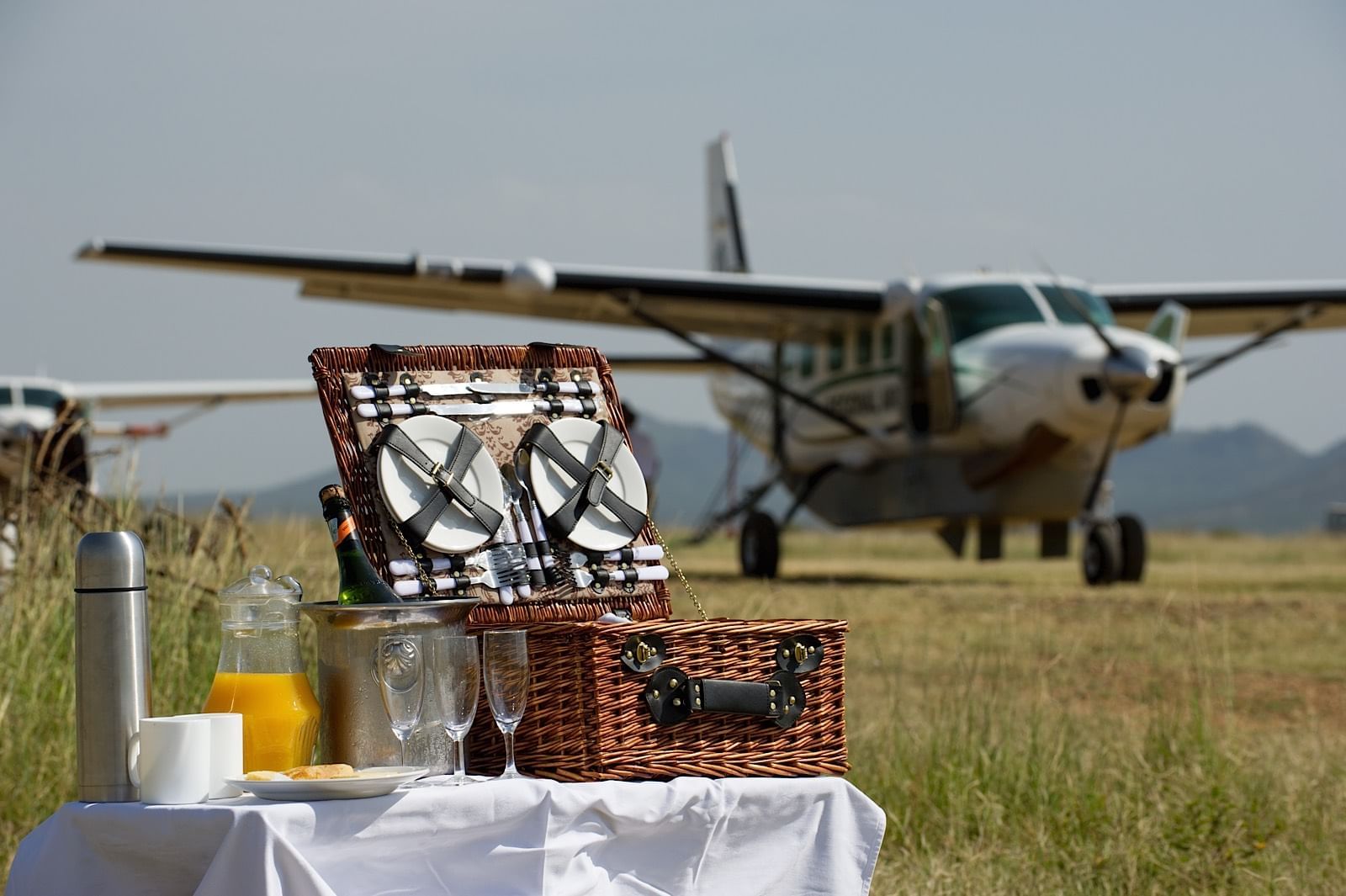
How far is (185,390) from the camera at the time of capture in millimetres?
31703

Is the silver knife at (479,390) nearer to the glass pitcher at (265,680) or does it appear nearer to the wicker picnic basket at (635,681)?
the wicker picnic basket at (635,681)

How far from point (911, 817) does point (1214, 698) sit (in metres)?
3.08

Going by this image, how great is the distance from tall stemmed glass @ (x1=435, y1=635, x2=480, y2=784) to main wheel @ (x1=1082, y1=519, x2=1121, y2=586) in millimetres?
13147

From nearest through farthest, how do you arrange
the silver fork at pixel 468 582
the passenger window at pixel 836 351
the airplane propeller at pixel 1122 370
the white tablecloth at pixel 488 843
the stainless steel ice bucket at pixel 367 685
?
the white tablecloth at pixel 488 843 → the stainless steel ice bucket at pixel 367 685 → the silver fork at pixel 468 582 → the airplane propeller at pixel 1122 370 → the passenger window at pixel 836 351

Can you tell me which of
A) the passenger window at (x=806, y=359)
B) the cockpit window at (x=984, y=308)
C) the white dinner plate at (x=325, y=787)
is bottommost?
the white dinner plate at (x=325, y=787)

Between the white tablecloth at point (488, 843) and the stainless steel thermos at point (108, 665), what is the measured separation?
0.20ft

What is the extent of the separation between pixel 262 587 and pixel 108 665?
273 millimetres

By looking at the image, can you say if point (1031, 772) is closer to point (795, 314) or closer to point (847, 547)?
point (795, 314)

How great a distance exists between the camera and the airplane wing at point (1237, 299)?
59.0 ft

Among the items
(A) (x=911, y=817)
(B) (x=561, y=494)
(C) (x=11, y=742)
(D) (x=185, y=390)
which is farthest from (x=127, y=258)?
(D) (x=185, y=390)

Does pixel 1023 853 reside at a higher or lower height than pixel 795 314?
lower

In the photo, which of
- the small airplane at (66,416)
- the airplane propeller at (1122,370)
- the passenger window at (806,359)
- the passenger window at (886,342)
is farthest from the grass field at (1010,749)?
the passenger window at (806,359)

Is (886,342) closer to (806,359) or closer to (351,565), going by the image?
(806,359)

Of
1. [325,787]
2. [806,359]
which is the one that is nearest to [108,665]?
[325,787]
